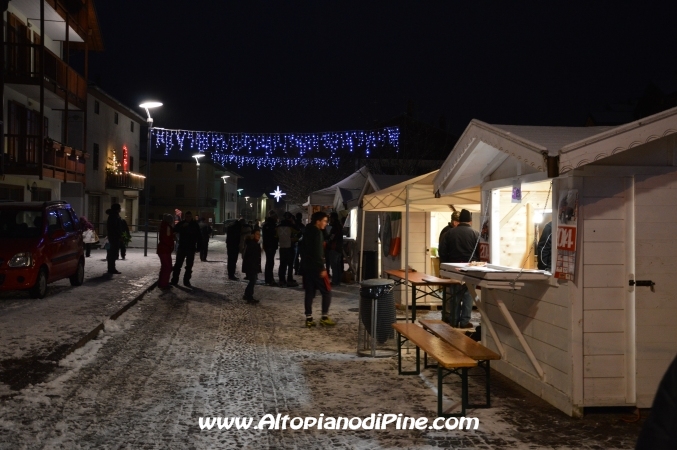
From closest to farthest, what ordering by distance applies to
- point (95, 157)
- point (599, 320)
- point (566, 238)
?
point (599, 320) → point (566, 238) → point (95, 157)

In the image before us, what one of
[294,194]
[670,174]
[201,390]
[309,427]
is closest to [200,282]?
[201,390]

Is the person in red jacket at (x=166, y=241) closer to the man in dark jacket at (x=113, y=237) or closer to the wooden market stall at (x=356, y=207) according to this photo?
the man in dark jacket at (x=113, y=237)

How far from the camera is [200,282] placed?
17609 millimetres

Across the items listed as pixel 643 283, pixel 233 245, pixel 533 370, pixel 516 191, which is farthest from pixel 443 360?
pixel 233 245

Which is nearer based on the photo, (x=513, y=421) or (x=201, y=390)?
(x=513, y=421)

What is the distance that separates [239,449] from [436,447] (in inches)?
61.2

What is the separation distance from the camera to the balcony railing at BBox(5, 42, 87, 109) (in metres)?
21.0

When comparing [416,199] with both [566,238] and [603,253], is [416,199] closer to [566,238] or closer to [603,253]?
[566,238]

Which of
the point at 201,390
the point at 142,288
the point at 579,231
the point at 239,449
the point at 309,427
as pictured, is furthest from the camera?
the point at 142,288

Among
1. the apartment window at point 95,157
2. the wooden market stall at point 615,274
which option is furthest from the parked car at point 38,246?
the apartment window at point 95,157

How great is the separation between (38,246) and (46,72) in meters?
13.0

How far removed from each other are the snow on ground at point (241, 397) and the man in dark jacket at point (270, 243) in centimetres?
682

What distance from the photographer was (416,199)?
10.9m

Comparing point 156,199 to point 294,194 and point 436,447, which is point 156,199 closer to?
point 294,194
